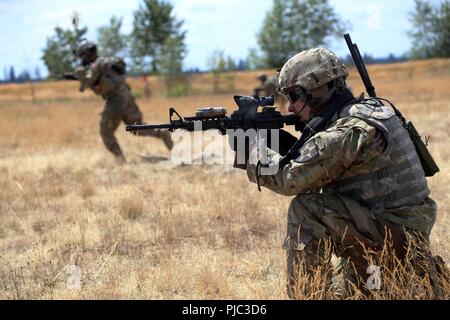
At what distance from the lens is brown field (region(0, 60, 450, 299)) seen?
3797 millimetres

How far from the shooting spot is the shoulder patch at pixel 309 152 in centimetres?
298

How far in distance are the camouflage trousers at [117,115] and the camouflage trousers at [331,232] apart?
6.00 meters

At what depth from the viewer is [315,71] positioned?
124 inches

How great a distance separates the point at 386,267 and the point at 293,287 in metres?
0.53

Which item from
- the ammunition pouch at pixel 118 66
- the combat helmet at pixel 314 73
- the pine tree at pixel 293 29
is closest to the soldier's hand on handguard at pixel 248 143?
the combat helmet at pixel 314 73

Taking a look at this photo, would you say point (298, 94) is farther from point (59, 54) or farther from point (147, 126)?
point (59, 54)

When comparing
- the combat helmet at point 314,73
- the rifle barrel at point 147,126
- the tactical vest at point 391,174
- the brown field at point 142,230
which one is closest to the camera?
the tactical vest at point 391,174

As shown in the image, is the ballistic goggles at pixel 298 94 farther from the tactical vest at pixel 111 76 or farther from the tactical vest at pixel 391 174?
the tactical vest at pixel 111 76

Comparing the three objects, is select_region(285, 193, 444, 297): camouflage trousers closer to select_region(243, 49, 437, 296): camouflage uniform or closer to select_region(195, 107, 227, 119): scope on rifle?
select_region(243, 49, 437, 296): camouflage uniform

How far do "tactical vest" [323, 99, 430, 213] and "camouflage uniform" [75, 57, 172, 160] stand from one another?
602cm


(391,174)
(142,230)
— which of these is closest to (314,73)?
(391,174)

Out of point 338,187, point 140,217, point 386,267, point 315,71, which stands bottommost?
point 140,217
